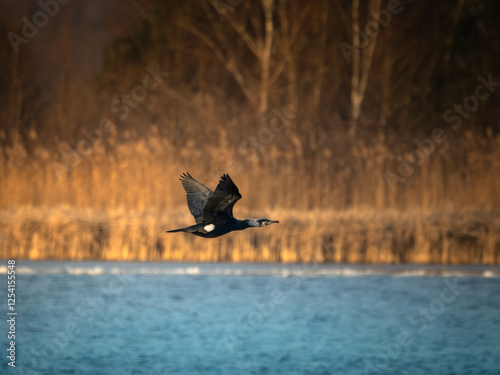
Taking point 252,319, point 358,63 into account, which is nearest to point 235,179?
point 252,319

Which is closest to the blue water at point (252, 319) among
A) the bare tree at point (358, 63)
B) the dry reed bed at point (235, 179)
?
the dry reed bed at point (235, 179)

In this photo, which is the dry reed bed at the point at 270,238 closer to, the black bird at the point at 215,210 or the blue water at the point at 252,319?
the blue water at the point at 252,319

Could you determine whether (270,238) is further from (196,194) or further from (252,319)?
(196,194)

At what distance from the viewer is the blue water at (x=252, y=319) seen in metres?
8.55

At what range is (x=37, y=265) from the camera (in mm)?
12359

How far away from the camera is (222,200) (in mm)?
6941

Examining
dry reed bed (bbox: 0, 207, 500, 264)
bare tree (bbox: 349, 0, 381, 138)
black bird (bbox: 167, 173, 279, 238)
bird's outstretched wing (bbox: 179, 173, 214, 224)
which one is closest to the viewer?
black bird (bbox: 167, 173, 279, 238)

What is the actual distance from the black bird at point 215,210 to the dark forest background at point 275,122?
4646mm

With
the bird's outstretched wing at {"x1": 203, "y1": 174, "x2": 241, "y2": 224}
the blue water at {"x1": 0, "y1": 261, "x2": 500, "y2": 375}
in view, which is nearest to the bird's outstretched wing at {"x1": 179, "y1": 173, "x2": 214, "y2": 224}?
the bird's outstretched wing at {"x1": 203, "y1": 174, "x2": 241, "y2": 224}

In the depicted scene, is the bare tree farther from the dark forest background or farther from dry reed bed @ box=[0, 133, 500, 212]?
dry reed bed @ box=[0, 133, 500, 212]

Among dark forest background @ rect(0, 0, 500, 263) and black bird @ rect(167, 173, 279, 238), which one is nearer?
black bird @ rect(167, 173, 279, 238)

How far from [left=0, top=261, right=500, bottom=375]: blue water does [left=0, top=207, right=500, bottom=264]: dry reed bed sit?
21 centimetres

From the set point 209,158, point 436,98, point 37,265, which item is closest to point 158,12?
point 436,98

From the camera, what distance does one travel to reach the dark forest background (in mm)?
12734
